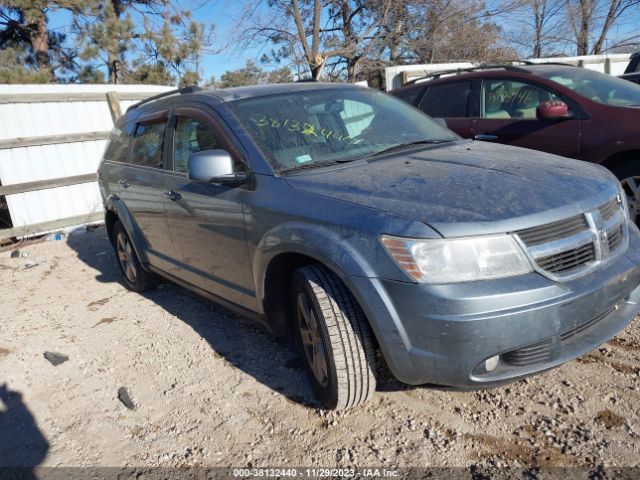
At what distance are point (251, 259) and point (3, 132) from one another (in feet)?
21.7

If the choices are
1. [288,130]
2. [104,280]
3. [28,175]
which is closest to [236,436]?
[288,130]

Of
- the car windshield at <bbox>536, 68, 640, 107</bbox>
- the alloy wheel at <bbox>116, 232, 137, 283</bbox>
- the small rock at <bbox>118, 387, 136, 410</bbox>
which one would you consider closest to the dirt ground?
the small rock at <bbox>118, 387, 136, 410</bbox>

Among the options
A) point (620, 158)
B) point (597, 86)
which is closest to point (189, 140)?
point (620, 158)

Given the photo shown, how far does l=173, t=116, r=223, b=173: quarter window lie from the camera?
340cm

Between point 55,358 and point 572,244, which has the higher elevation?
point 572,244

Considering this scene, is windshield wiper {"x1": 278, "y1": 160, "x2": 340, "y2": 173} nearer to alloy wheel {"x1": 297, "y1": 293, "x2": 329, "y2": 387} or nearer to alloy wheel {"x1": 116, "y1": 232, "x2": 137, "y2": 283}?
alloy wheel {"x1": 297, "y1": 293, "x2": 329, "y2": 387}

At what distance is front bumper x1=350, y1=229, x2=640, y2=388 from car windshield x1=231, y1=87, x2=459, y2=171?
1087mm

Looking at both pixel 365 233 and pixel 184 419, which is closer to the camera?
pixel 365 233

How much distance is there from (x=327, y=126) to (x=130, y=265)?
2784 mm

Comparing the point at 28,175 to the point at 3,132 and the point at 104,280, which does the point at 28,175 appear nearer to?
the point at 3,132

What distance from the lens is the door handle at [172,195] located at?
3.61 meters

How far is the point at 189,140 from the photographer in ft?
12.0

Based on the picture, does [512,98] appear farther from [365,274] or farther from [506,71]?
[365,274]

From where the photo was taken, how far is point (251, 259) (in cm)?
301
